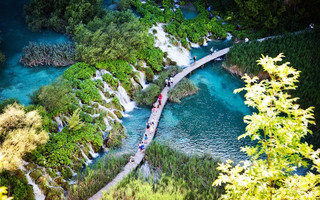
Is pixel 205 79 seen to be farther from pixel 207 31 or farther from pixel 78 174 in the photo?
pixel 78 174

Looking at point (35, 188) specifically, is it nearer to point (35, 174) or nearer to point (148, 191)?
point (35, 174)

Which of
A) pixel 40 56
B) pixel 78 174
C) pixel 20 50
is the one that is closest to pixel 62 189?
pixel 78 174

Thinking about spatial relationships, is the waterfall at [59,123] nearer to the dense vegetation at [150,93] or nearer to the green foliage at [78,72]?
the green foliage at [78,72]

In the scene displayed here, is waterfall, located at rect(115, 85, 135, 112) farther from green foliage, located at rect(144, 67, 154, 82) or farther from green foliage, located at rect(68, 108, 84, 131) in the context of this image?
green foliage, located at rect(68, 108, 84, 131)

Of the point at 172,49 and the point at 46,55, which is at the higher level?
the point at 172,49

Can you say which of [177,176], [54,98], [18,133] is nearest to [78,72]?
[54,98]

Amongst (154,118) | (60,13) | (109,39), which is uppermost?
(60,13)

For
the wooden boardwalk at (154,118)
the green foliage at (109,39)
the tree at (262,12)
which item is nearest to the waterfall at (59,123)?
the wooden boardwalk at (154,118)
